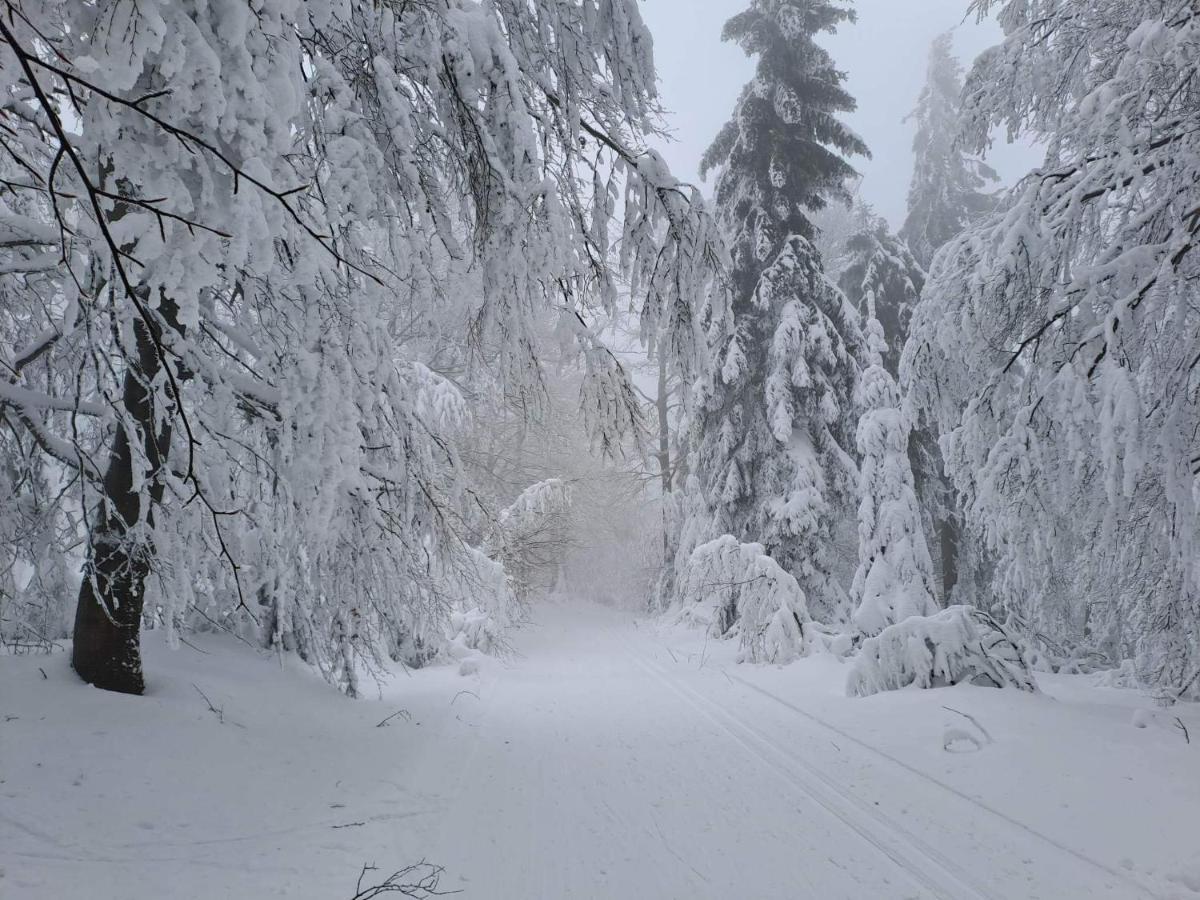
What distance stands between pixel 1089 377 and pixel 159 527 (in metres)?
5.43

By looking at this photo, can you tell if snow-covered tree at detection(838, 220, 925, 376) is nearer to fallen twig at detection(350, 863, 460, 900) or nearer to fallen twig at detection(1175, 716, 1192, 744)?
fallen twig at detection(1175, 716, 1192, 744)

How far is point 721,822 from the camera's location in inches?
159

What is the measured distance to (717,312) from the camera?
391cm

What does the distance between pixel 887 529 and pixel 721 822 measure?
731cm

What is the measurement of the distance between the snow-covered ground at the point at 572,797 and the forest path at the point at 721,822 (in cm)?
2

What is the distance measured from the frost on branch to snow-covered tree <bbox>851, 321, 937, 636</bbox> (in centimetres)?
93

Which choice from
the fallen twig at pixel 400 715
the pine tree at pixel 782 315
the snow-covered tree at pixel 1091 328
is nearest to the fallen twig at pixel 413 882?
the fallen twig at pixel 400 715

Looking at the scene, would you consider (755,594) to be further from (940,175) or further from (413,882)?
(940,175)

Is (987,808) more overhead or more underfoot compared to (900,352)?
more underfoot

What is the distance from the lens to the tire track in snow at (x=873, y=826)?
3238 mm

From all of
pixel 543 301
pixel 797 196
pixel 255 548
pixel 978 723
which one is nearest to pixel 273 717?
pixel 255 548

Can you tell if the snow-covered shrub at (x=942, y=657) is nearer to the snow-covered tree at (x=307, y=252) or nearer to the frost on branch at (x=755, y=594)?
the frost on branch at (x=755, y=594)

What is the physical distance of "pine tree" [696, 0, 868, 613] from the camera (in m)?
13.0

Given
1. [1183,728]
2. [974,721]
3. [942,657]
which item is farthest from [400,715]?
[1183,728]
